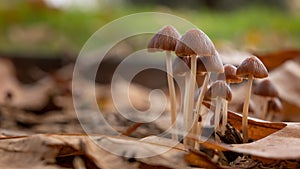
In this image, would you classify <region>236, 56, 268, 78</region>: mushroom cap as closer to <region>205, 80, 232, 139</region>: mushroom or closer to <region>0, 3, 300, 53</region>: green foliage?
<region>205, 80, 232, 139</region>: mushroom

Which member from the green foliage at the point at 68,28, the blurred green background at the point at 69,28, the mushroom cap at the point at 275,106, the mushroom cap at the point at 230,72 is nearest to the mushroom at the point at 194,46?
the mushroom cap at the point at 230,72

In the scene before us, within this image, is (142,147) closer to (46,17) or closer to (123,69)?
(123,69)

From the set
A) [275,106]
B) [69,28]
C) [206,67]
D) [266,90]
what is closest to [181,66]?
[206,67]

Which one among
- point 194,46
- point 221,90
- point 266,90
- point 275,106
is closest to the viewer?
point 194,46

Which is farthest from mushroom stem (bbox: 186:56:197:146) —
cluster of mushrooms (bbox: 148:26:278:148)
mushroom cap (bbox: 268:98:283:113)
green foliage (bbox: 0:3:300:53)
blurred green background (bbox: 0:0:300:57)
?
green foliage (bbox: 0:3:300:53)

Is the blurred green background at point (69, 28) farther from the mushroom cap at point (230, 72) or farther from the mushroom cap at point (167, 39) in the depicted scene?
the mushroom cap at point (167, 39)

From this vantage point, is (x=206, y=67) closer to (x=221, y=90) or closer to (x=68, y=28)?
(x=221, y=90)

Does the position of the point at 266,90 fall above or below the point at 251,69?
below

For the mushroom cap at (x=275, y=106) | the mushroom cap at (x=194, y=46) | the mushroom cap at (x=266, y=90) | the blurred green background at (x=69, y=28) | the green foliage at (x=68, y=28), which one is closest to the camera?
the mushroom cap at (x=194, y=46)
